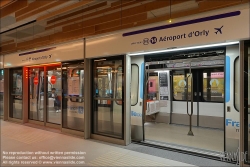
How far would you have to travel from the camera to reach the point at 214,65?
5.49m

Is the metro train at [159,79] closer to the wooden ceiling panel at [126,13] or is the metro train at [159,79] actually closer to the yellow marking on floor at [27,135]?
the yellow marking on floor at [27,135]

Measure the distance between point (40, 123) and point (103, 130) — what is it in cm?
285

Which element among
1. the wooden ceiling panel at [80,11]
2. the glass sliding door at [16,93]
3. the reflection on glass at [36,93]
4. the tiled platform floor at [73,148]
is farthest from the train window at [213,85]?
the glass sliding door at [16,93]

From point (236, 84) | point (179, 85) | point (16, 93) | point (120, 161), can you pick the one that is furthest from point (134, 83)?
point (16, 93)

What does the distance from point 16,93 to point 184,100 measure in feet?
21.2

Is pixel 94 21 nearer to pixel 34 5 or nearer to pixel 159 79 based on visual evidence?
pixel 34 5

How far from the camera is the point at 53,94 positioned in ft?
20.1

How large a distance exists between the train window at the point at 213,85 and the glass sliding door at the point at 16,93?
6658 millimetres

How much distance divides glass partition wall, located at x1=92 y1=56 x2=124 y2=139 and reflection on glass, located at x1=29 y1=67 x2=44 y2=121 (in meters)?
2.75

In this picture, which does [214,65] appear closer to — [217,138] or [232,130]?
[217,138]

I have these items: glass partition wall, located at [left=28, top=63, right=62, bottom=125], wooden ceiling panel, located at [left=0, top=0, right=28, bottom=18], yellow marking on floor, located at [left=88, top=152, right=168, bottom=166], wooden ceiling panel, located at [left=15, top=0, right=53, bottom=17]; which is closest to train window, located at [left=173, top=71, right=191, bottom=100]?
yellow marking on floor, located at [left=88, top=152, right=168, bottom=166]

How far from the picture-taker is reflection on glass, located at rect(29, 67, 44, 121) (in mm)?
6402

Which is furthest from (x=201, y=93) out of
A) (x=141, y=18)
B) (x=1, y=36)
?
(x=1, y=36)

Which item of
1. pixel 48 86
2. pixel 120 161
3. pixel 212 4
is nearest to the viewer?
pixel 120 161
